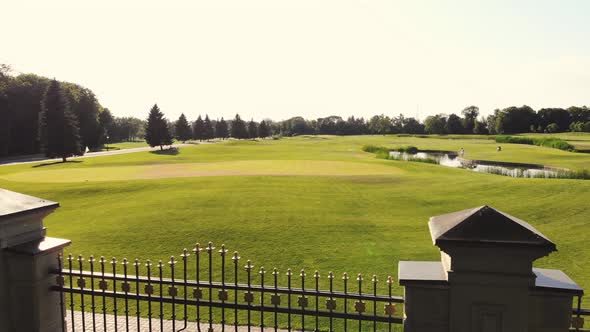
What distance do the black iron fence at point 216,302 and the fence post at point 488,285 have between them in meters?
0.48

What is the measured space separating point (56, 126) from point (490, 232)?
55.4 meters

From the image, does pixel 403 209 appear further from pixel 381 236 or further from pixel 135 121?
pixel 135 121

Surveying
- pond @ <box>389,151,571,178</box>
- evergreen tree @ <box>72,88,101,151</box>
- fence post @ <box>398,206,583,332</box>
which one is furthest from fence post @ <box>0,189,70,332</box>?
evergreen tree @ <box>72,88,101,151</box>

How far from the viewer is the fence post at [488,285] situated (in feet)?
12.7

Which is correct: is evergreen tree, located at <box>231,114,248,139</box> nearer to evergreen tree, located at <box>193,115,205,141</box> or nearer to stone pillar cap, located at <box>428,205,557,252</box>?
evergreen tree, located at <box>193,115,205,141</box>

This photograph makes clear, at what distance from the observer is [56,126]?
1949 inches

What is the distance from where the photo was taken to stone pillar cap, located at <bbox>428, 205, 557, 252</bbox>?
3.80 metres

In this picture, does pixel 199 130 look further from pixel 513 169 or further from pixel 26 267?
pixel 26 267

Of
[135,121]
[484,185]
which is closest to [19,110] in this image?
[484,185]

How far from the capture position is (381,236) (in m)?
12.9

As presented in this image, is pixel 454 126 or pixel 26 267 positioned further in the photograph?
pixel 454 126

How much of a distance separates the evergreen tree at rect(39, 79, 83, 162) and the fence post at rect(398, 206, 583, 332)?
53556mm

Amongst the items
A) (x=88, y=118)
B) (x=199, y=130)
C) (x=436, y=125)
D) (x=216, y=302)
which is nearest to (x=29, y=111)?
(x=88, y=118)

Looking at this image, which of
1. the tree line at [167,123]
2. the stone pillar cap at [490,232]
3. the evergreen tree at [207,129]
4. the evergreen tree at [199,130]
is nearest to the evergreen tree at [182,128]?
the tree line at [167,123]
